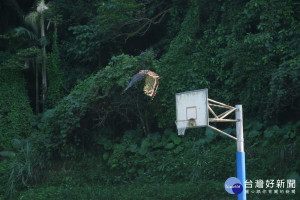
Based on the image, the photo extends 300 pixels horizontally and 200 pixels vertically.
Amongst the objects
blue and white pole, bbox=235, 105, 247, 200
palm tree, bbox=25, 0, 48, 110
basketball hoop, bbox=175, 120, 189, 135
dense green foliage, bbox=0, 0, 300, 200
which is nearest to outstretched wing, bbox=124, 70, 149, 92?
dense green foliage, bbox=0, 0, 300, 200

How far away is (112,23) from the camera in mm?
17922

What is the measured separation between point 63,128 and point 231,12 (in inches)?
276

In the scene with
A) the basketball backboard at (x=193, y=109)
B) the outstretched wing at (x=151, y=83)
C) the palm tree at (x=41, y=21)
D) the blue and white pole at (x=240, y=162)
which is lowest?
the blue and white pole at (x=240, y=162)

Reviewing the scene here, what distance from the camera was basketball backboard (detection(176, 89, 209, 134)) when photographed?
9.48 meters

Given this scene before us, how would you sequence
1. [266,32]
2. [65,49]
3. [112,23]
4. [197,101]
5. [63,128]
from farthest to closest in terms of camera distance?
[65,49] → [112,23] → [63,128] → [266,32] → [197,101]

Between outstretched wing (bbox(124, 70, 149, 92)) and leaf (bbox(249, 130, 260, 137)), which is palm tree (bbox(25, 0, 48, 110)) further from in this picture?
leaf (bbox(249, 130, 260, 137))

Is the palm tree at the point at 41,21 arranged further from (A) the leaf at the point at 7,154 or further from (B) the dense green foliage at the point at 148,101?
(A) the leaf at the point at 7,154

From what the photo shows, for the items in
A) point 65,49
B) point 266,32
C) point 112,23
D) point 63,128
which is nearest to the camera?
point 266,32

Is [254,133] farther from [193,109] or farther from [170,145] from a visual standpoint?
[193,109]

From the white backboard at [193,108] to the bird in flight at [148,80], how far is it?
4.77m

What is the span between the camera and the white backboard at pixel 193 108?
9.48 metres

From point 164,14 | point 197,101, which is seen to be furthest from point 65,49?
point 197,101

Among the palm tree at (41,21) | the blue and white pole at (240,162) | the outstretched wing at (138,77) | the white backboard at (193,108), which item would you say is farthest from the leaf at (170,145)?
the palm tree at (41,21)

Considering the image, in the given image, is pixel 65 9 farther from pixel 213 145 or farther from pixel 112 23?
pixel 213 145
